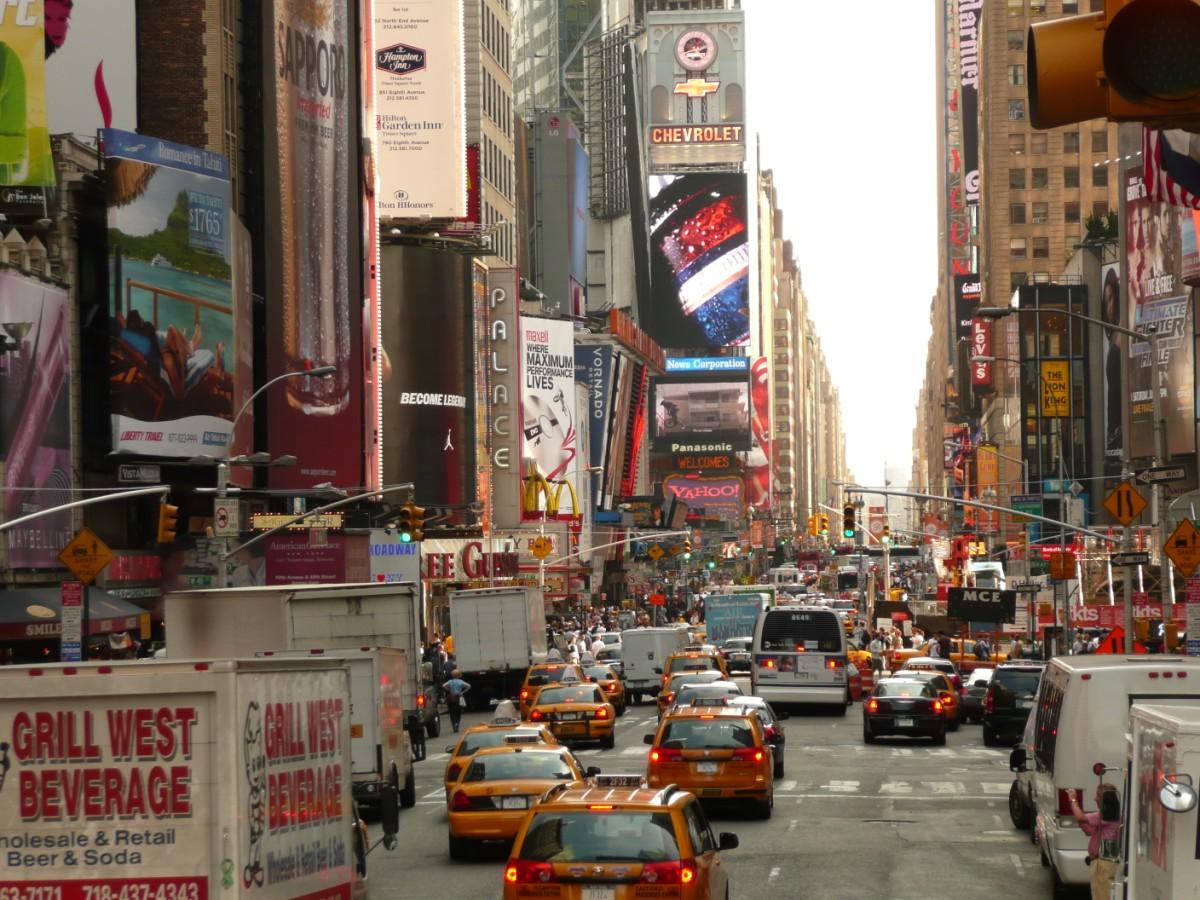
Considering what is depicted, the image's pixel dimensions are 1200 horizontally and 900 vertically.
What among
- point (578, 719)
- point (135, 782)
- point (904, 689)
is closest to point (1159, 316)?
point (904, 689)

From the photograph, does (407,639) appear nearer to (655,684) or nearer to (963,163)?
(655,684)

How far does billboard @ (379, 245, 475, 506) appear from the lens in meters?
92.4

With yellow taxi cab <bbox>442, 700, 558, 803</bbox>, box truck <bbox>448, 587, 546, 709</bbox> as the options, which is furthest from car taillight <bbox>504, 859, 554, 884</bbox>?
box truck <bbox>448, 587, 546, 709</bbox>

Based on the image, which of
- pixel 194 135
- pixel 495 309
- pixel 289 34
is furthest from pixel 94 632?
pixel 495 309

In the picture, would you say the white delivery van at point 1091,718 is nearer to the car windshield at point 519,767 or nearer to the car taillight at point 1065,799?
the car taillight at point 1065,799

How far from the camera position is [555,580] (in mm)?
103875

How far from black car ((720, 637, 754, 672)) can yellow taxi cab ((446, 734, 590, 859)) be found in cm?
3616

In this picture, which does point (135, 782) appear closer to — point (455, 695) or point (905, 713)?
point (905, 713)

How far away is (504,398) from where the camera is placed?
106750 mm

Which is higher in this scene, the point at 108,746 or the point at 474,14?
the point at 474,14

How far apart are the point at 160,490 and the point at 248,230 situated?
3881 cm

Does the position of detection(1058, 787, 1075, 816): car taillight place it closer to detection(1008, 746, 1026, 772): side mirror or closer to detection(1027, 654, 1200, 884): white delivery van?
detection(1027, 654, 1200, 884): white delivery van

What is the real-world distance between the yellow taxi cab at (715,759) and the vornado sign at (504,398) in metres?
77.0

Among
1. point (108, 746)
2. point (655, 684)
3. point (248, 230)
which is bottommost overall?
point (655, 684)
